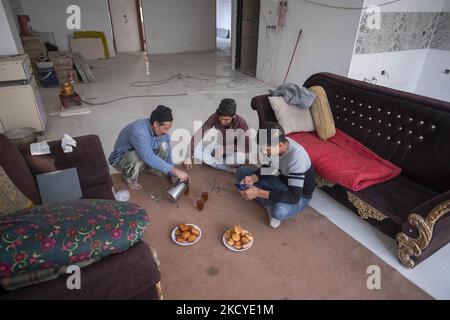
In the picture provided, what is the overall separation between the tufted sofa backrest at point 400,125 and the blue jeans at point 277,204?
0.80 meters

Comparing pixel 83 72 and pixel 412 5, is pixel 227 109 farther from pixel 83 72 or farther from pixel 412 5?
pixel 83 72

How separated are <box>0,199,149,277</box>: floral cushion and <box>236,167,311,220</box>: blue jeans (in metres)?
1.10

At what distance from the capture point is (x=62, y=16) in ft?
23.4

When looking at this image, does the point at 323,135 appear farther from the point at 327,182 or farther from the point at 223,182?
the point at 223,182

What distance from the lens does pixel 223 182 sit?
2.61 m

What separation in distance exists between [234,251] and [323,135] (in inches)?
55.3

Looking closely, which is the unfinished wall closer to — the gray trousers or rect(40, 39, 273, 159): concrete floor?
rect(40, 39, 273, 159): concrete floor

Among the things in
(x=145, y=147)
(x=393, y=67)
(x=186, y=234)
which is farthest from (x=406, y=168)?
(x=393, y=67)

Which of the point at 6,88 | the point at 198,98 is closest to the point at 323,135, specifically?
the point at 198,98

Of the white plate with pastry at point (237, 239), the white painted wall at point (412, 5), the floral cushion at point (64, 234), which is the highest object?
the white painted wall at point (412, 5)

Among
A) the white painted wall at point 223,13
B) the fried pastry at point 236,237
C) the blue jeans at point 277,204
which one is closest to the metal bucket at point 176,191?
the blue jeans at point 277,204

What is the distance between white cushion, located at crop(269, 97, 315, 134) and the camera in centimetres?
263

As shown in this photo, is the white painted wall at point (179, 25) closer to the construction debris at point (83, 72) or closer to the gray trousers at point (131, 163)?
the construction debris at point (83, 72)

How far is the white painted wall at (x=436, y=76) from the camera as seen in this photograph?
165 inches
